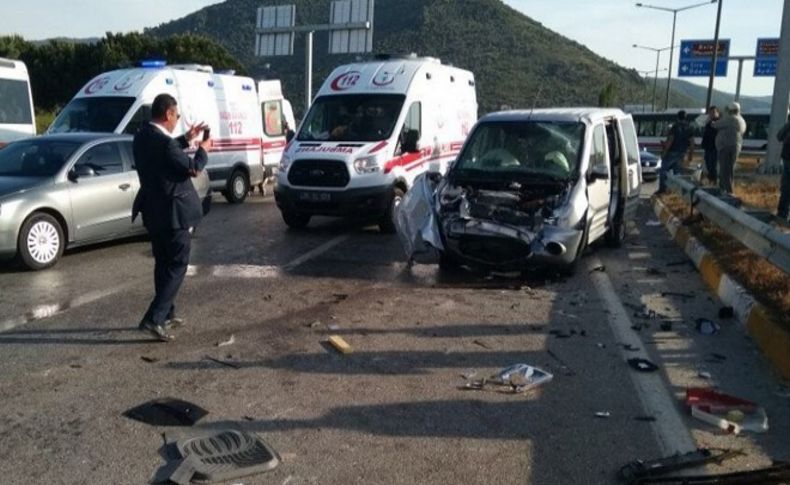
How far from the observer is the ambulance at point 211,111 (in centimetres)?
1408

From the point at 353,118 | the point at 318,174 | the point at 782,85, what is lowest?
the point at 318,174

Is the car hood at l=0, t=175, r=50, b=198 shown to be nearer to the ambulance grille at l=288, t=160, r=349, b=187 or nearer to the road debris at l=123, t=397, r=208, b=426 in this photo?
the ambulance grille at l=288, t=160, r=349, b=187

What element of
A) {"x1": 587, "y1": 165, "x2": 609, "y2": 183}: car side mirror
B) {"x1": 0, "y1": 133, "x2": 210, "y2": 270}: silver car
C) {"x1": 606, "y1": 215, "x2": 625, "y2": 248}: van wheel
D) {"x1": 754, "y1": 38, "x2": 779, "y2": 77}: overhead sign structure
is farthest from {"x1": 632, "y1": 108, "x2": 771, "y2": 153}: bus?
{"x1": 0, "y1": 133, "x2": 210, "y2": 270}: silver car

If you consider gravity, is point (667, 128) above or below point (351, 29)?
below

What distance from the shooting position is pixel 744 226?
837 centimetres

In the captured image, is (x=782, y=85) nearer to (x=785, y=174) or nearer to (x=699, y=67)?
(x=785, y=174)

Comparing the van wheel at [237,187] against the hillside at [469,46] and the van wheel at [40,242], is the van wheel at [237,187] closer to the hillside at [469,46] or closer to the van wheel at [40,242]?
the van wheel at [40,242]

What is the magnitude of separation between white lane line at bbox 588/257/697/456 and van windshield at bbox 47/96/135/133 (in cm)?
1007

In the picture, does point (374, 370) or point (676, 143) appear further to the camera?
point (676, 143)

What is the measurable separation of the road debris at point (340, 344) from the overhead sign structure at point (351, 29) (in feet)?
80.7

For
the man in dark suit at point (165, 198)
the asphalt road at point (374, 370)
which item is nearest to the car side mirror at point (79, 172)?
the asphalt road at point (374, 370)

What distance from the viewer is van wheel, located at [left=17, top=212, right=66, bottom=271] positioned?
893cm

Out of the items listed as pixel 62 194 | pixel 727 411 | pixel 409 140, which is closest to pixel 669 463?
pixel 727 411

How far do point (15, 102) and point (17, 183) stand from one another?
949cm
